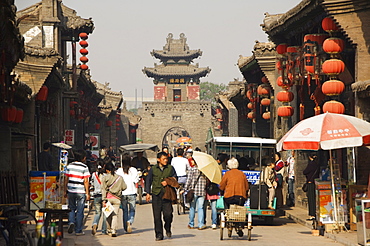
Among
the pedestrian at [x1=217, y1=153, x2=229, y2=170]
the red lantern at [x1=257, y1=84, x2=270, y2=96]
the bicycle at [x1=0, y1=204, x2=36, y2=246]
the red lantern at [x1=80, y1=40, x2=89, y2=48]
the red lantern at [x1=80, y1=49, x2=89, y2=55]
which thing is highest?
the red lantern at [x1=80, y1=40, x2=89, y2=48]

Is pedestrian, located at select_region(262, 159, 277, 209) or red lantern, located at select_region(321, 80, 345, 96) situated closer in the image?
red lantern, located at select_region(321, 80, 345, 96)

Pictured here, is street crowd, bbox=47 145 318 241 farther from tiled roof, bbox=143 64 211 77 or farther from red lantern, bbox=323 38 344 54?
tiled roof, bbox=143 64 211 77

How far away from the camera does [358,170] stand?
44.6 feet

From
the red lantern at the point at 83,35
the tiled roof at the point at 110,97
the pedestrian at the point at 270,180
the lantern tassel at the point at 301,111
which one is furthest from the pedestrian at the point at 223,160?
the tiled roof at the point at 110,97

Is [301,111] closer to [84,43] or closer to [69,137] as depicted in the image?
[69,137]

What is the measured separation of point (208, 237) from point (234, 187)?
0.97m

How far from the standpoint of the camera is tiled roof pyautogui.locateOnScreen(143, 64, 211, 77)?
249 ft

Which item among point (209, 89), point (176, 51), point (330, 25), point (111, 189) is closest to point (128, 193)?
point (111, 189)

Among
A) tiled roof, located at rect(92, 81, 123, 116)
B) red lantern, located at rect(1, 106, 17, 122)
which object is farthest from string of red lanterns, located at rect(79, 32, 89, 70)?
tiled roof, located at rect(92, 81, 123, 116)

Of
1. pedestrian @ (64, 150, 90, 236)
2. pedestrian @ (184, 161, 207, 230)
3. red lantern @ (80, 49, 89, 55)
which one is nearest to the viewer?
pedestrian @ (64, 150, 90, 236)

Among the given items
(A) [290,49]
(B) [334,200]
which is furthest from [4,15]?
(A) [290,49]

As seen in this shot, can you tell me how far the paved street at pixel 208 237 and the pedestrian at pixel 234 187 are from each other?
636 mm

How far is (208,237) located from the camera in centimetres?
1216

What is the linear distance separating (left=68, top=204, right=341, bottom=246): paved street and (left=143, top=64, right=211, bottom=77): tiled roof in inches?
2402
